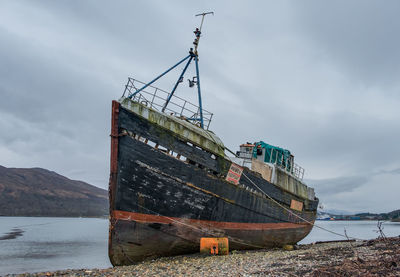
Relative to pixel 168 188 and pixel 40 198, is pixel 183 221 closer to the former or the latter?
pixel 168 188

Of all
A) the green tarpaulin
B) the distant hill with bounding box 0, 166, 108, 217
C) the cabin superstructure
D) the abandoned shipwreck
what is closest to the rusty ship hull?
the abandoned shipwreck

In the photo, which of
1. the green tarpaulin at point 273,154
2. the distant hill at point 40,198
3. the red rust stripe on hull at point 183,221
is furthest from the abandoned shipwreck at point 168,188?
the distant hill at point 40,198

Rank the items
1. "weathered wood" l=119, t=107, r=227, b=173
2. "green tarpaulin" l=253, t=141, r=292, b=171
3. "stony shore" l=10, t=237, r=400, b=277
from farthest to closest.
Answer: "green tarpaulin" l=253, t=141, r=292, b=171 < "weathered wood" l=119, t=107, r=227, b=173 < "stony shore" l=10, t=237, r=400, b=277

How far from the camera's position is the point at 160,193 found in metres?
9.72

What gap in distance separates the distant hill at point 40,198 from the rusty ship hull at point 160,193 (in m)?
111

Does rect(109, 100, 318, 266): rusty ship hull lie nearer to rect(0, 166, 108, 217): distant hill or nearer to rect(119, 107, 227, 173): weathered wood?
rect(119, 107, 227, 173): weathered wood

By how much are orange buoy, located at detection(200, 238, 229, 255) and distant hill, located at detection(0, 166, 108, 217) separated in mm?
111521

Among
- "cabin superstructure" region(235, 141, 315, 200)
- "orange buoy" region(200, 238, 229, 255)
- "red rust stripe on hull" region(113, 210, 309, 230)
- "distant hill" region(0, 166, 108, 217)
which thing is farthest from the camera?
"distant hill" region(0, 166, 108, 217)

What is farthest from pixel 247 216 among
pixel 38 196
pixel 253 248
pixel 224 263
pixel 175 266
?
pixel 38 196

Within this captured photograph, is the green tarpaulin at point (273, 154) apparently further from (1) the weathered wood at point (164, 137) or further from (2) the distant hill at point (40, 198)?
(2) the distant hill at point (40, 198)

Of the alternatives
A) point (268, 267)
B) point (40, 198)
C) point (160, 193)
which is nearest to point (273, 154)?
point (160, 193)

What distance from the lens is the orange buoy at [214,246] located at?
10.3 metres

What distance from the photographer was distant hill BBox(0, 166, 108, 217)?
10500 centimetres

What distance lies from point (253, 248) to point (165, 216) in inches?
223
